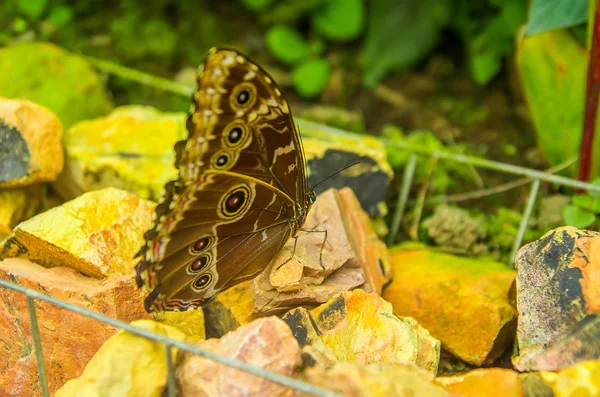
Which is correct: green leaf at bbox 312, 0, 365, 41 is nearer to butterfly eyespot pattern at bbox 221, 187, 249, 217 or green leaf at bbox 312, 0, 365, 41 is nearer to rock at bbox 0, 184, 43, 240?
rock at bbox 0, 184, 43, 240

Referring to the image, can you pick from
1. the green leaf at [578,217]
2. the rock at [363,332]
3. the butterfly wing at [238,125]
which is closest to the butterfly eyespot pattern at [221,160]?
the butterfly wing at [238,125]

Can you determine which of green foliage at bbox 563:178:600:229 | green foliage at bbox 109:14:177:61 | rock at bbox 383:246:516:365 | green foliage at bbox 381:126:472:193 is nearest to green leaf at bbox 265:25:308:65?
green foliage at bbox 109:14:177:61

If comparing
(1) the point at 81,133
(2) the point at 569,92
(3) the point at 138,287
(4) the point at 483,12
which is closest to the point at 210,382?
(3) the point at 138,287

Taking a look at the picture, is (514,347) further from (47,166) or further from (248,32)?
(248,32)

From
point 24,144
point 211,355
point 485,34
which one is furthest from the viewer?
point 485,34

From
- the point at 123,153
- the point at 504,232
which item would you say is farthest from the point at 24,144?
the point at 504,232

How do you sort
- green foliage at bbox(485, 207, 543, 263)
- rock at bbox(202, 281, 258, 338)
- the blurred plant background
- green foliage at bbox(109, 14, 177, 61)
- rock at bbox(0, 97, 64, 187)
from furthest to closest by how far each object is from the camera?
green foliage at bbox(109, 14, 177, 61)
the blurred plant background
green foliage at bbox(485, 207, 543, 263)
rock at bbox(0, 97, 64, 187)
rock at bbox(202, 281, 258, 338)

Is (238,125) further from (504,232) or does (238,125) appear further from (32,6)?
(32,6)
